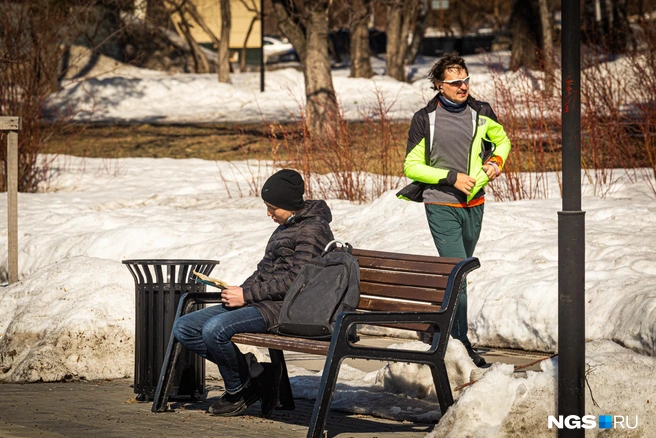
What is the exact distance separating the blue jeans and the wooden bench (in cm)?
8

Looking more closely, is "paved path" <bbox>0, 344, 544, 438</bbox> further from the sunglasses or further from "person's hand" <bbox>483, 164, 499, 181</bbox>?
the sunglasses

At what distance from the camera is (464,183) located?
6801mm

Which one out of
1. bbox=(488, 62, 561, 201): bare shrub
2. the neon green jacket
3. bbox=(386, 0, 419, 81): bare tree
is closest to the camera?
the neon green jacket

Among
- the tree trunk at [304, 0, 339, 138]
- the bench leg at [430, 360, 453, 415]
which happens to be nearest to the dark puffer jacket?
Answer: the bench leg at [430, 360, 453, 415]

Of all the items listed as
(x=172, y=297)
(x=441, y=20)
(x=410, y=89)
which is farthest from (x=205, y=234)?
(x=441, y=20)

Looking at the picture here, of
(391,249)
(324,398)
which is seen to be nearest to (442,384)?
(324,398)

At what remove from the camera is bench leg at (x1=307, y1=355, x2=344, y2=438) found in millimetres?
5168

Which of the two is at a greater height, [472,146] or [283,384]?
[472,146]

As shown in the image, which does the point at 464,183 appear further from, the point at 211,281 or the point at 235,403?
the point at 235,403

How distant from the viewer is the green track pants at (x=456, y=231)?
6977mm

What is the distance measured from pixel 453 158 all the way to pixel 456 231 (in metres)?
0.47

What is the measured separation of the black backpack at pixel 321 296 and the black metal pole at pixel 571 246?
4.16 ft

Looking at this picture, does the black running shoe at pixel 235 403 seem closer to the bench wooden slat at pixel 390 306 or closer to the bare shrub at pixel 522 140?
the bench wooden slat at pixel 390 306

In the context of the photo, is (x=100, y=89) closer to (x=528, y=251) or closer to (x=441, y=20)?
(x=528, y=251)
